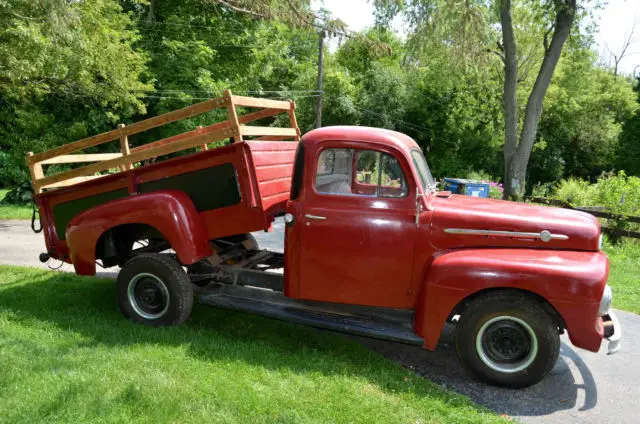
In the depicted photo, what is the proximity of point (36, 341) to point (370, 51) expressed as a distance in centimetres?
664

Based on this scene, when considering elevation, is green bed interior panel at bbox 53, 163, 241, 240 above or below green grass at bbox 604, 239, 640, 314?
above

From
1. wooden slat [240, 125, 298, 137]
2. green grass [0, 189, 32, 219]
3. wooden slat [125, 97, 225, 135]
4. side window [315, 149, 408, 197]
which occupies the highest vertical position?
wooden slat [125, 97, 225, 135]

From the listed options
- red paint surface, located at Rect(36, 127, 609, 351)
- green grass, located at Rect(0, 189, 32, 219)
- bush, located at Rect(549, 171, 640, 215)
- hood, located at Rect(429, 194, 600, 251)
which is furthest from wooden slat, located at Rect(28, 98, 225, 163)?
bush, located at Rect(549, 171, 640, 215)

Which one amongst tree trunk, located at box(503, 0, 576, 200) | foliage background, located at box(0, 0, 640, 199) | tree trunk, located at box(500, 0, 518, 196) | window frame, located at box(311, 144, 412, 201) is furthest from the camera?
tree trunk, located at box(500, 0, 518, 196)

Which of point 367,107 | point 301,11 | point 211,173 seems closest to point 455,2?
point 301,11

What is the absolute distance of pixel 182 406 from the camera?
350 cm

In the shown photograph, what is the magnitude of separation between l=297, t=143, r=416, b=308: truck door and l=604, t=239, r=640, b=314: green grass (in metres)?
3.95

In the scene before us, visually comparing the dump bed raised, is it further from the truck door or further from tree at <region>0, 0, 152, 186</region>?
tree at <region>0, 0, 152, 186</region>

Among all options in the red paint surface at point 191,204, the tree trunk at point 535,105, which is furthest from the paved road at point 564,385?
the tree trunk at point 535,105

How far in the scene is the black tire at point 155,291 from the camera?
4.96 metres

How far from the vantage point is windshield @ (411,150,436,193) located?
452 cm

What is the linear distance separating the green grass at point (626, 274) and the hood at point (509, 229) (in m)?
2.97

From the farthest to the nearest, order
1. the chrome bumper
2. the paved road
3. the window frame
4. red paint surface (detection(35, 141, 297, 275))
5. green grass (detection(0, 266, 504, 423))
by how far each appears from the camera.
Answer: red paint surface (detection(35, 141, 297, 275)), the window frame, the chrome bumper, the paved road, green grass (detection(0, 266, 504, 423))

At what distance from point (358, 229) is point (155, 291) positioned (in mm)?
2279
